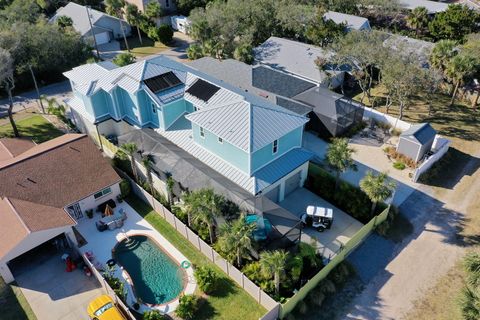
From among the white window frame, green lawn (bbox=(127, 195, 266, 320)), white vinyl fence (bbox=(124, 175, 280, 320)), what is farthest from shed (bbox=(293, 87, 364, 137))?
the white window frame

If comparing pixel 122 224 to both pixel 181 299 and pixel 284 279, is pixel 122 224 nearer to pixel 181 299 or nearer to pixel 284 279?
pixel 181 299

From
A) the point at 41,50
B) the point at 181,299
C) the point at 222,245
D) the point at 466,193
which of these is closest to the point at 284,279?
the point at 222,245

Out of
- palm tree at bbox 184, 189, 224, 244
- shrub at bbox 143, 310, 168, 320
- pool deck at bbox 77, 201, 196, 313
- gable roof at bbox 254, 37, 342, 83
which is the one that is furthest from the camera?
gable roof at bbox 254, 37, 342, 83

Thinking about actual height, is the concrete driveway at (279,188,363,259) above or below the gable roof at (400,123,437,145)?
below

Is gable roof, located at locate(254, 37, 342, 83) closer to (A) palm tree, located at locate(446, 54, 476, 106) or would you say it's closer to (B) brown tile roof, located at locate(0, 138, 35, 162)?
(A) palm tree, located at locate(446, 54, 476, 106)

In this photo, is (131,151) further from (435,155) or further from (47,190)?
(435,155)

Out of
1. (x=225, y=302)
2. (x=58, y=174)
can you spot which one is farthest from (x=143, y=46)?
(x=225, y=302)

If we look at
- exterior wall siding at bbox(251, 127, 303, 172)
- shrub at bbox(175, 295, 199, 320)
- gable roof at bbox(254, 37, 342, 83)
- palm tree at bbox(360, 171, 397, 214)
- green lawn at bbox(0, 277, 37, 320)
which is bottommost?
green lawn at bbox(0, 277, 37, 320)
